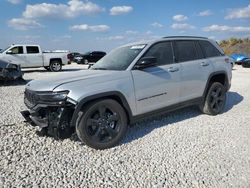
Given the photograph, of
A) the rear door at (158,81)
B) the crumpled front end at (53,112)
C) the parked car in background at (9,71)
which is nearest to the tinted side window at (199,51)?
the rear door at (158,81)

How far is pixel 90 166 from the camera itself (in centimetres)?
389

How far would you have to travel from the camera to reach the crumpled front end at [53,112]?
4.11m

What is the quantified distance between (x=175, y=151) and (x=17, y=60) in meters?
16.4

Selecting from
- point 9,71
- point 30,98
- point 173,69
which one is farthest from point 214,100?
point 9,71

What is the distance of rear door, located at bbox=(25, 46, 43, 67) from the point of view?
18.8 metres

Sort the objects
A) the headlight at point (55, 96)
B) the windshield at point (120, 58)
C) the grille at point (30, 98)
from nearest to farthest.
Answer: the headlight at point (55, 96), the grille at point (30, 98), the windshield at point (120, 58)

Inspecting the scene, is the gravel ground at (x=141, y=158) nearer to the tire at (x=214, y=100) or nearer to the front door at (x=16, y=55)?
the tire at (x=214, y=100)

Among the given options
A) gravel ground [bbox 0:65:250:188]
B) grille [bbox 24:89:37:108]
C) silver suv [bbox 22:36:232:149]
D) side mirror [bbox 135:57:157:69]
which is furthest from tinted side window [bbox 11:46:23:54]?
side mirror [bbox 135:57:157:69]

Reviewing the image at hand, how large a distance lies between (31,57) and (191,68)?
15413mm

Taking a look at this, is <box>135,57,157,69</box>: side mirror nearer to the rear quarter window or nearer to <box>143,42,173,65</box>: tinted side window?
<box>143,42,173,65</box>: tinted side window

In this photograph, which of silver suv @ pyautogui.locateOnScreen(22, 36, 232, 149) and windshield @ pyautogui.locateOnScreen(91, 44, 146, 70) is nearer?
silver suv @ pyautogui.locateOnScreen(22, 36, 232, 149)

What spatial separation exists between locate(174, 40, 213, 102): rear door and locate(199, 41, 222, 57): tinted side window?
0.60 feet

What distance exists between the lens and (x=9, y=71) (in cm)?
1227

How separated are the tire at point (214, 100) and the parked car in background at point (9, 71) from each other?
9.12 meters
